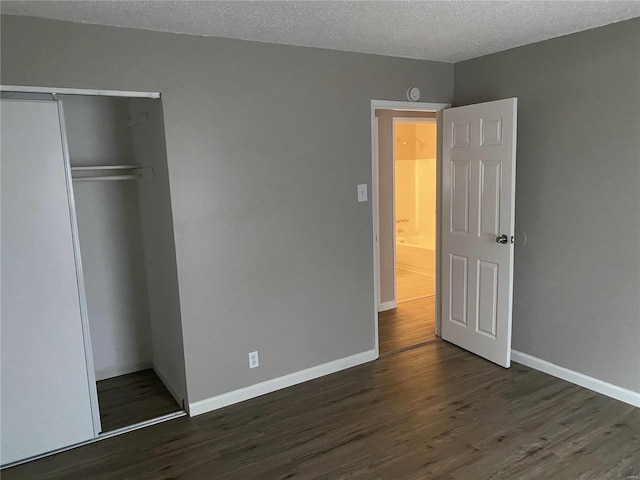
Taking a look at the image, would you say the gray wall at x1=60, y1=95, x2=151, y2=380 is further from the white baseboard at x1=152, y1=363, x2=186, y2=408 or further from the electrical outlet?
the electrical outlet

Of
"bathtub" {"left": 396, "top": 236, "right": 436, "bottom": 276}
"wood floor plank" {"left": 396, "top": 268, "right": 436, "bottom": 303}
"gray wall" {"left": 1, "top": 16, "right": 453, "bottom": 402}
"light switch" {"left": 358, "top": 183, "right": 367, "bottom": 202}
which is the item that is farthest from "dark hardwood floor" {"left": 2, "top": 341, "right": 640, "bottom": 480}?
"bathtub" {"left": 396, "top": 236, "right": 436, "bottom": 276}

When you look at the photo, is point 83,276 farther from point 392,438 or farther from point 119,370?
point 392,438

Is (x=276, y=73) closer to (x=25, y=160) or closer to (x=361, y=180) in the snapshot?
(x=361, y=180)

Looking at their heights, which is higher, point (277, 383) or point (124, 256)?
point (124, 256)

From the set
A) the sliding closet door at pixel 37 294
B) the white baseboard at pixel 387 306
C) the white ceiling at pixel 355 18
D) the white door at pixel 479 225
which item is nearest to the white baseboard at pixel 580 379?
the white door at pixel 479 225

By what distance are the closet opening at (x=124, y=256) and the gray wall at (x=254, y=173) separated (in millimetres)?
272

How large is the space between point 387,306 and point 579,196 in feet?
8.11

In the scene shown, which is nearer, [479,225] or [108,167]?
[108,167]

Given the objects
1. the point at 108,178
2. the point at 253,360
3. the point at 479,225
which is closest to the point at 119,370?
the point at 253,360

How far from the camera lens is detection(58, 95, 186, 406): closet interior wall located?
3.28m

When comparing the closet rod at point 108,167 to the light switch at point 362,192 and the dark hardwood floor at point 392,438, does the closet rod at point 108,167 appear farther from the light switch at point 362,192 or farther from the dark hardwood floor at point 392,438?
the dark hardwood floor at point 392,438

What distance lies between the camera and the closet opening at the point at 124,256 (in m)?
3.23

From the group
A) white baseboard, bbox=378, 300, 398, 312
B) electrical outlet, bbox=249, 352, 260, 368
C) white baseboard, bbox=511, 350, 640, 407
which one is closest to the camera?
white baseboard, bbox=511, 350, 640, 407

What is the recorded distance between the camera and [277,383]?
135 inches
